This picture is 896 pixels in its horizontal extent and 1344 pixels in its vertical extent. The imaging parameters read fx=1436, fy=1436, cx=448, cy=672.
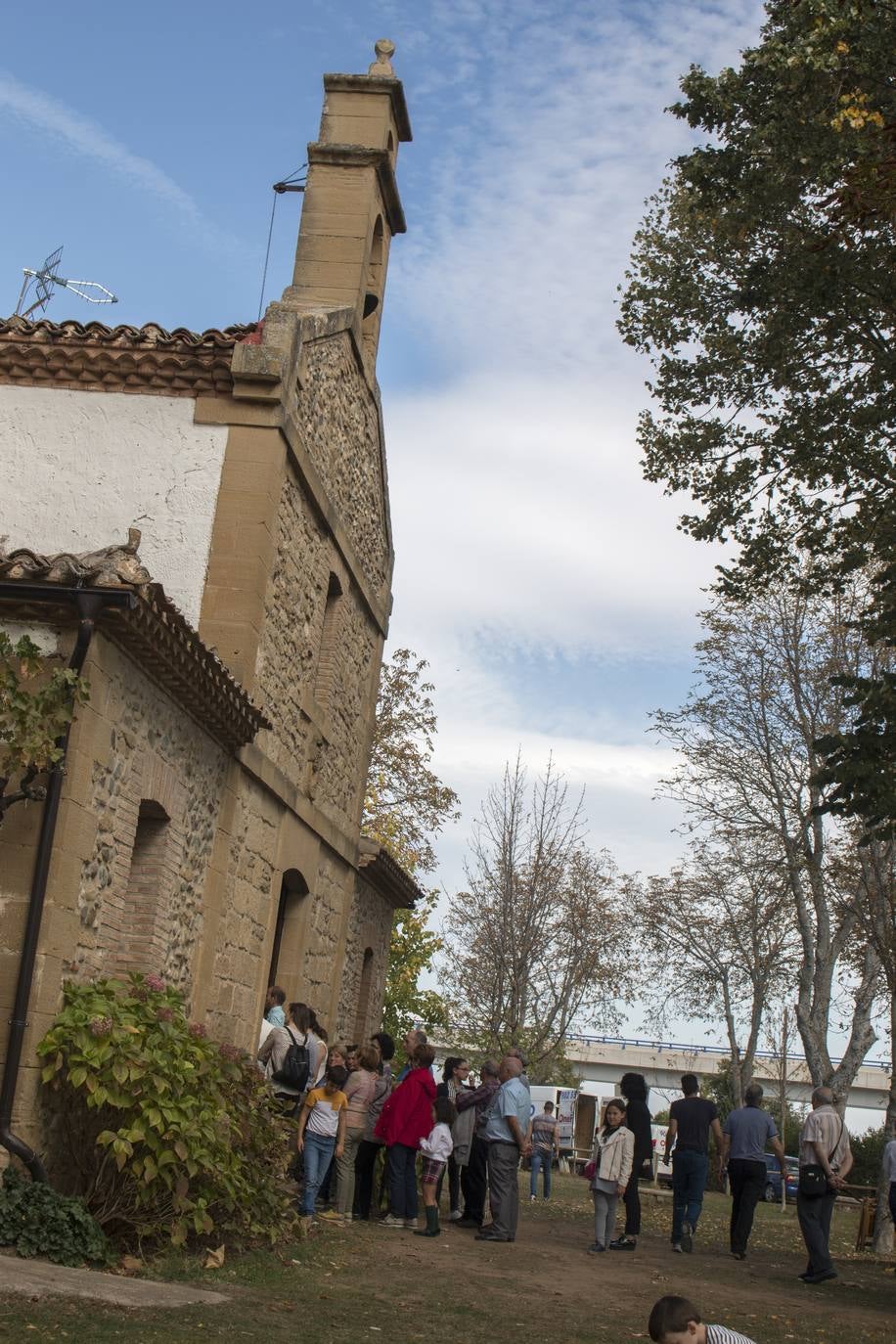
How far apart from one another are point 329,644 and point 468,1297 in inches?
334

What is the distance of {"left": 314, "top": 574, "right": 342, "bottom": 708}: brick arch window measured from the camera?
16.2m

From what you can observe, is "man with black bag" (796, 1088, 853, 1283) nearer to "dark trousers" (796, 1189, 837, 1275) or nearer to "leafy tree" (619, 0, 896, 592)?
"dark trousers" (796, 1189, 837, 1275)

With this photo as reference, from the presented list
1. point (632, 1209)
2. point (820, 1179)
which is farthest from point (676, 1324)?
point (632, 1209)

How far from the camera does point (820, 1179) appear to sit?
39.0 ft

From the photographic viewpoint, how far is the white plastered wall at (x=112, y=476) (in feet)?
42.1

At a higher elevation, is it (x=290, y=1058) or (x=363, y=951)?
(x=363, y=951)

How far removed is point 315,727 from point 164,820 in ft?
16.1

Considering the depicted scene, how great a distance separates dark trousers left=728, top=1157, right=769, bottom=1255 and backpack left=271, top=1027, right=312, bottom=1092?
399 centimetres

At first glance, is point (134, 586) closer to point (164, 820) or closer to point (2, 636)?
point (2, 636)

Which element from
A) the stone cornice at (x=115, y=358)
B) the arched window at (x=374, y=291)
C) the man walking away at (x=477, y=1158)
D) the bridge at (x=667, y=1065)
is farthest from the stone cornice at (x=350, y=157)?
the bridge at (x=667, y=1065)

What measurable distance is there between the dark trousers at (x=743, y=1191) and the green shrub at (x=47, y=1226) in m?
6.73

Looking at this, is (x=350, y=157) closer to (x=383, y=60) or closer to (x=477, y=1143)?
(x=383, y=60)

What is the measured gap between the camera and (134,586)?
8.73m

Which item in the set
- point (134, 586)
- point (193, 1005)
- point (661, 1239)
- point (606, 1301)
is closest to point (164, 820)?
point (193, 1005)
